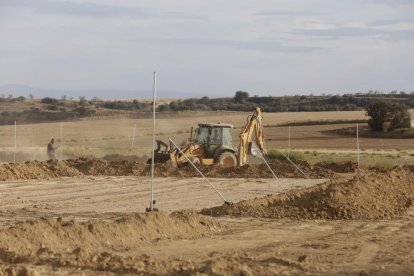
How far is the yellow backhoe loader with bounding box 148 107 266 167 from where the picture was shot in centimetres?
3419

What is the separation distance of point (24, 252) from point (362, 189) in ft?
34.4

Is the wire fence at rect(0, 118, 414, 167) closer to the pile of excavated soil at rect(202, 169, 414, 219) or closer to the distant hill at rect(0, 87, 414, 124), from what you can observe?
the distant hill at rect(0, 87, 414, 124)

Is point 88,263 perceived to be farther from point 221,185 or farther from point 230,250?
point 221,185

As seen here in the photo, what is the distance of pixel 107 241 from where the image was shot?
14555mm

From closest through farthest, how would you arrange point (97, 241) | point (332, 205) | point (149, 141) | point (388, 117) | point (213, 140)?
point (97, 241) → point (332, 205) → point (213, 140) → point (149, 141) → point (388, 117)

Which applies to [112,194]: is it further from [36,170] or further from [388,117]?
[388,117]

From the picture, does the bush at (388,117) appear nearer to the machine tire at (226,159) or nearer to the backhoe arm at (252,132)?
the machine tire at (226,159)

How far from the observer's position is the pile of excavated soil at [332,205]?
64.8ft

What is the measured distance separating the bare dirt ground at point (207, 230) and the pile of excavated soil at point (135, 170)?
8.92ft

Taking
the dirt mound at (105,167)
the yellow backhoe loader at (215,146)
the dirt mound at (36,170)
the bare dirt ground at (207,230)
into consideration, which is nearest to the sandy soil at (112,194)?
the bare dirt ground at (207,230)

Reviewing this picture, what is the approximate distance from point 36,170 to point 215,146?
289 inches

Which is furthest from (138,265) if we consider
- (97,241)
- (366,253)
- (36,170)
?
(36,170)

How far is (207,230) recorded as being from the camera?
16734mm

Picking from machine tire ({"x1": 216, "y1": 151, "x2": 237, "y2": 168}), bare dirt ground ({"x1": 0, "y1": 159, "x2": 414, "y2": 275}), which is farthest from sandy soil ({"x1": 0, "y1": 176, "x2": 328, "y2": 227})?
machine tire ({"x1": 216, "y1": 151, "x2": 237, "y2": 168})
